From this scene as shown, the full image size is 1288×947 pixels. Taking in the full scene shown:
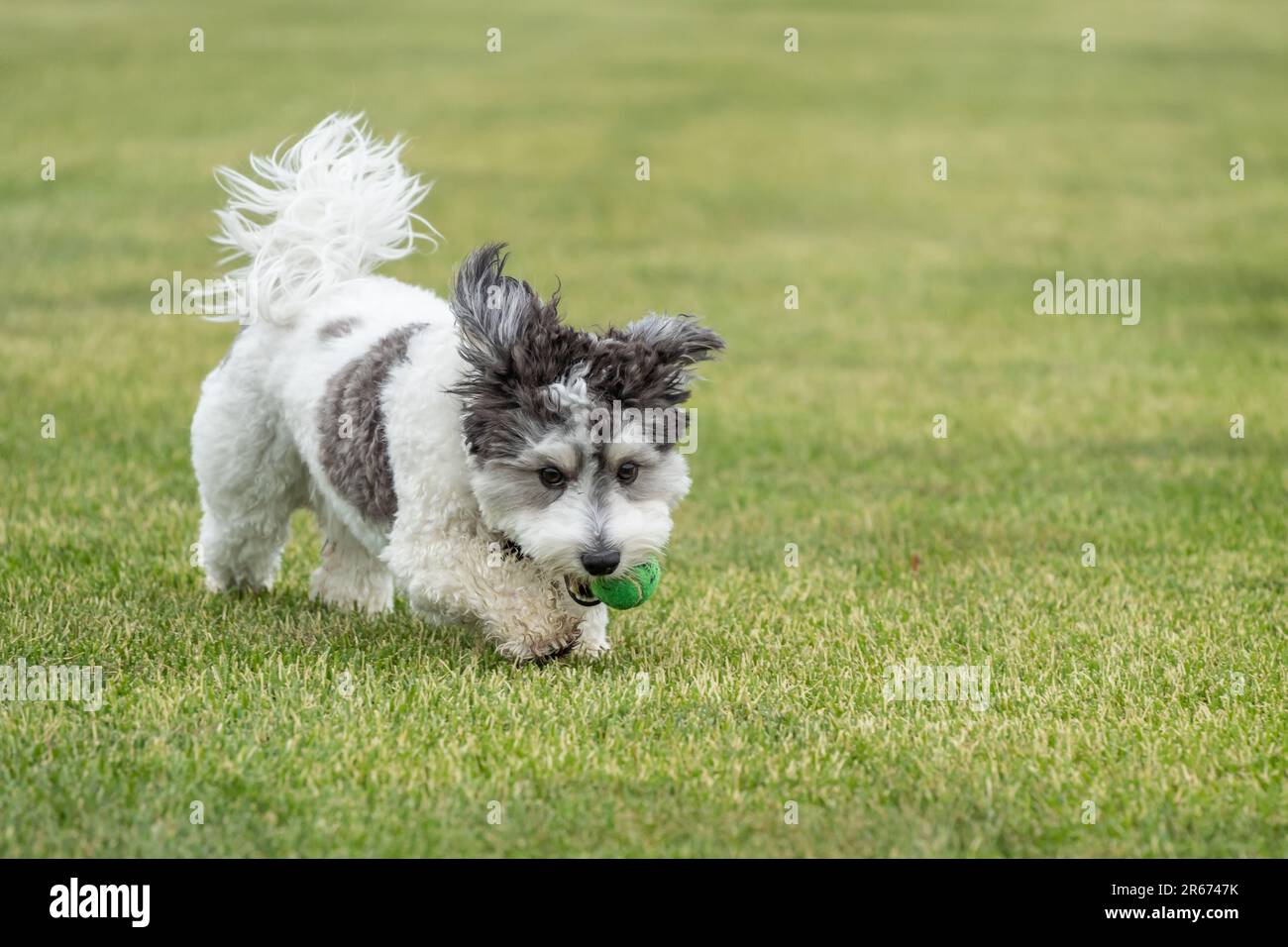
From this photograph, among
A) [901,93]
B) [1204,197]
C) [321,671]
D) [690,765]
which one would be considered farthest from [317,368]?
[901,93]

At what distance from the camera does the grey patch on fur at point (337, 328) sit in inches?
264

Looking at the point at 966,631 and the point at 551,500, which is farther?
the point at 966,631

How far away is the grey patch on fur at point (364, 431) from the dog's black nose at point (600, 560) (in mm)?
1056

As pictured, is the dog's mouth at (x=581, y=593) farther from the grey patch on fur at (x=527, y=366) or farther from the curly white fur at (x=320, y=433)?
the grey patch on fur at (x=527, y=366)

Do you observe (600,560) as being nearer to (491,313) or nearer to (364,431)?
(491,313)

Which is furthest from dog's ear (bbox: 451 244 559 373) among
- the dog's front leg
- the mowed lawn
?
the mowed lawn

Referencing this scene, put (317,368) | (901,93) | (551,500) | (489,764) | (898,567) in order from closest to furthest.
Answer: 1. (489,764)
2. (551,500)
3. (317,368)
4. (898,567)
5. (901,93)

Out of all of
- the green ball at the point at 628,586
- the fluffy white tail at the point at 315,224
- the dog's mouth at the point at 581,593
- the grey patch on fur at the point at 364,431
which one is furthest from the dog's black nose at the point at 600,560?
the fluffy white tail at the point at 315,224

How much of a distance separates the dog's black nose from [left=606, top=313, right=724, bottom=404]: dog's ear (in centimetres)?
57

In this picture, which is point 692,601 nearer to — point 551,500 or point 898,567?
point 898,567

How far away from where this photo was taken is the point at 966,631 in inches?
272
